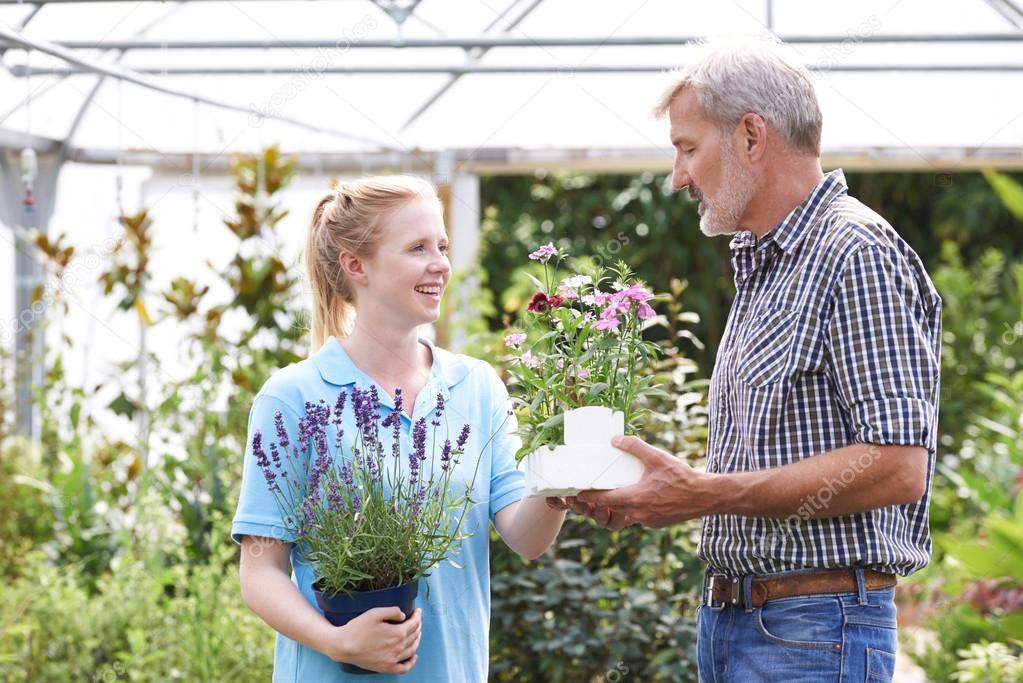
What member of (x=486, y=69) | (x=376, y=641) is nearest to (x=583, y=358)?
(x=376, y=641)

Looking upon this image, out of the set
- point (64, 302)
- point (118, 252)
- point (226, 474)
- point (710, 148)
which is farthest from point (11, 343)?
point (710, 148)

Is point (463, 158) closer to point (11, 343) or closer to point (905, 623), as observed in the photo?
point (11, 343)

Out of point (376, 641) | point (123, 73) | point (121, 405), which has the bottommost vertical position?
point (376, 641)

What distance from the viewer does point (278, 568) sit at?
2184 mm

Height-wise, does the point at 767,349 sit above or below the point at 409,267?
below

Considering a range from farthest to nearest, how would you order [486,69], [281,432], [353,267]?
[486,69], [353,267], [281,432]

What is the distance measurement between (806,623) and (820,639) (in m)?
0.03

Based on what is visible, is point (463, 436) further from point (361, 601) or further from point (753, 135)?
point (753, 135)

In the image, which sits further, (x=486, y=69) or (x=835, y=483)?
Result: (x=486, y=69)

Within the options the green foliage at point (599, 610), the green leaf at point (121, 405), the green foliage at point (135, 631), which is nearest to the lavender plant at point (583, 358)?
the green foliage at point (599, 610)

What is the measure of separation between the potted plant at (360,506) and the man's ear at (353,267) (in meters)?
0.29

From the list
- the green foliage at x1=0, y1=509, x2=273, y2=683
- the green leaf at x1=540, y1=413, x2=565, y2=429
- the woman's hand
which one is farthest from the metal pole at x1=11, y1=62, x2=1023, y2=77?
the woman's hand

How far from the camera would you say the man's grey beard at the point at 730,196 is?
2.14 meters

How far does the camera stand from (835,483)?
75.9 inches
